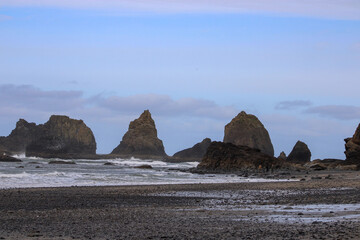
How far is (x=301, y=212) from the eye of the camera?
17484mm

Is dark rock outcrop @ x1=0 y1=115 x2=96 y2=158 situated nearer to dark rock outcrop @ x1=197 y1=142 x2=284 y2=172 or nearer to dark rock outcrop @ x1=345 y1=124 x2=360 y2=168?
dark rock outcrop @ x1=197 y1=142 x2=284 y2=172

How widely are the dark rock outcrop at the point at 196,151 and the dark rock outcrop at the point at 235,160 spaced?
8817 cm

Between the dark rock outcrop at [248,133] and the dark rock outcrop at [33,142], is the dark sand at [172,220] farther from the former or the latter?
the dark rock outcrop at [33,142]

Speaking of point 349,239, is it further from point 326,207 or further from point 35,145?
point 35,145

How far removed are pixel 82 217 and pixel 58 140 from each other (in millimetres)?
143728

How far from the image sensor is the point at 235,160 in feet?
245

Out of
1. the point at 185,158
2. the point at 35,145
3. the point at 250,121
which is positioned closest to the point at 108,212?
the point at 250,121

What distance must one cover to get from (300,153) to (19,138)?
290 feet

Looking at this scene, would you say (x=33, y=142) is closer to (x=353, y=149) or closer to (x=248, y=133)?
(x=248, y=133)

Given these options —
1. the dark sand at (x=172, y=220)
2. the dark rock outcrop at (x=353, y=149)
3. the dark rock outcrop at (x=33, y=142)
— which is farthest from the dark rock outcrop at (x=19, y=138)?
the dark sand at (x=172, y=220)

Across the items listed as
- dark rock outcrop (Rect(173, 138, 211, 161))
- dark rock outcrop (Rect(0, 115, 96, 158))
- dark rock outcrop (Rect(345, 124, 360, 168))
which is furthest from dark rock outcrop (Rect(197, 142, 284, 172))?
dark rock outcrop (Rect(173, 138, 211, 161))

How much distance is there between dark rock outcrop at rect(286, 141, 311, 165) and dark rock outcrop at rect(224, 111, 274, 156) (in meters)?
30.3

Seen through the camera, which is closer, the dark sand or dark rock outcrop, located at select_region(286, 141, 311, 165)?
the dark sand

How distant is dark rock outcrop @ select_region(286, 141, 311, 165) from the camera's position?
97.4 meters
